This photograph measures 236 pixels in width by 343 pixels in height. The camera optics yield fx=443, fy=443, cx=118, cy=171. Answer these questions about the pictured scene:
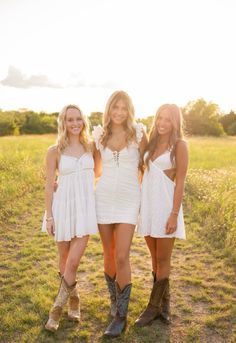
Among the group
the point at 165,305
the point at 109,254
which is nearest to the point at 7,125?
the point at 109,254

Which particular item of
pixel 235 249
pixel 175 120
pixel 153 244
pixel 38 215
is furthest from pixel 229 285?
pixel 38 215

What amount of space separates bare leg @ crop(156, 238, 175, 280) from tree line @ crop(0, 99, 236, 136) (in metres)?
44.6

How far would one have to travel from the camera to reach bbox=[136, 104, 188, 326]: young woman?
426 centimetres

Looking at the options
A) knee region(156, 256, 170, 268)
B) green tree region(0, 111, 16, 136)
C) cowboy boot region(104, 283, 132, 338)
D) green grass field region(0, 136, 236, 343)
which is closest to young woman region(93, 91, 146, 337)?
cowboy boot region(104, 283, 132, 338)

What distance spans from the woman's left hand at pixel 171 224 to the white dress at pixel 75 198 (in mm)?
708

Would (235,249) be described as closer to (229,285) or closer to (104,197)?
(229,285)

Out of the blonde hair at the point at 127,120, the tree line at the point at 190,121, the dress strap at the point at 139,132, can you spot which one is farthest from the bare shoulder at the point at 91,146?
the tree line at the point at 190,121

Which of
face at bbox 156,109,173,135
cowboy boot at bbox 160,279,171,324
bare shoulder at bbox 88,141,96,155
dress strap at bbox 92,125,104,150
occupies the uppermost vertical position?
face at bbox 156,109,173,135

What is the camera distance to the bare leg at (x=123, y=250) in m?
4.26

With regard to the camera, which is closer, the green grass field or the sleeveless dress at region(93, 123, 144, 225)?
the sleeveless dress at region(93, 123, 144, 225)

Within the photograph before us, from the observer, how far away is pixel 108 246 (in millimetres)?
4500

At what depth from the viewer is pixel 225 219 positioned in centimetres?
805

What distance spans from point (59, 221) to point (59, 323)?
1067mm

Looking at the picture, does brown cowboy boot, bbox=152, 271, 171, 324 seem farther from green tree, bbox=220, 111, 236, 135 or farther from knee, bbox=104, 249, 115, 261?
green tree, bbox=220, 111, 236, 135
